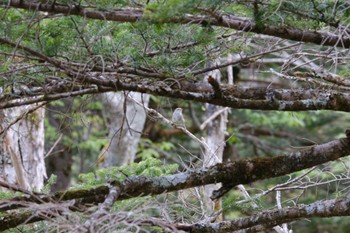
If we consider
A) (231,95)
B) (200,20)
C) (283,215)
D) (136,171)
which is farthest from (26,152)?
(200,20)

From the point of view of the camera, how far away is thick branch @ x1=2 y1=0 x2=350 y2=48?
3.53 m

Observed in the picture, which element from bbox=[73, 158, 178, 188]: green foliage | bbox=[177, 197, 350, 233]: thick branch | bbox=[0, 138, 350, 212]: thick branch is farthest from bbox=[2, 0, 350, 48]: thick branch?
bbox=[73, 158, 178, 188]: green foliage

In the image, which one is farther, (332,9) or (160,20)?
(332,9)

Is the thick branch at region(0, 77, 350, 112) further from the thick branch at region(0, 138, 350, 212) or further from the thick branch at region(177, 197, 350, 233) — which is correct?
the thick branch at region(177, 197, 350, 233)

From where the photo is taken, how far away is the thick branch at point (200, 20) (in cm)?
353

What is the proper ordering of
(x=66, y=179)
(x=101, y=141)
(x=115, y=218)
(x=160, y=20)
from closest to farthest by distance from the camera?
(x=115, y=218) → (x=160, y=20) → (x=101, y=141) → (x=66, y=179)

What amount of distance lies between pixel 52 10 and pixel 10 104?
66 centimetres

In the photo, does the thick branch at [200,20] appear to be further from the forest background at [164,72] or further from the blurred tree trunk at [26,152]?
the blurred tree trunk at [26,152]

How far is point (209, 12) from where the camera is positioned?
11.2 feet

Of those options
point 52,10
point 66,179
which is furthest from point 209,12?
point 66,179

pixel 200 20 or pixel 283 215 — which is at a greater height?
pixel 200 20

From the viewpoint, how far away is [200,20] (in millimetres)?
3607

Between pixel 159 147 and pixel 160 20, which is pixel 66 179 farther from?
pixel 160 20

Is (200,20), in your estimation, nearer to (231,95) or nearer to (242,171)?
(231,95)
